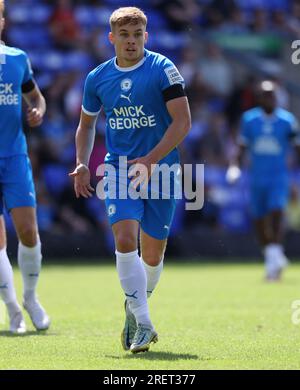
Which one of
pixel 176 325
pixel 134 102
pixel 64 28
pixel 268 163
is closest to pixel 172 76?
pixel 134 102

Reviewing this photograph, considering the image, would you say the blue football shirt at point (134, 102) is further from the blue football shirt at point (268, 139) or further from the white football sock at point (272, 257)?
the blue football shirt at point (268, 139)

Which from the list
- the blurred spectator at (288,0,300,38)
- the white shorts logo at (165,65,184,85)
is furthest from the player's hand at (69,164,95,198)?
the blurred spectator at (288,0,300,38)

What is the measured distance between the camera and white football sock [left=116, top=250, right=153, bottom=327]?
7148 mm

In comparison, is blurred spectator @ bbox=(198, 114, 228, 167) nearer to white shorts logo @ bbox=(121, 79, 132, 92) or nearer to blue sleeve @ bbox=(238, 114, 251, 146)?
blue sleeve @ bbox=(238, 114, 251, 146)

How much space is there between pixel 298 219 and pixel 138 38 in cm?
1169

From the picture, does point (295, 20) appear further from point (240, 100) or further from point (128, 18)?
point (128, 18)

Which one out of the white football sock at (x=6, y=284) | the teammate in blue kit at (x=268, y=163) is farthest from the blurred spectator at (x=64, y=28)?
the white football sock at (x=6, y=284)

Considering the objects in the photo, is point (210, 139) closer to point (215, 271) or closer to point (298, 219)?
point (298, 219)

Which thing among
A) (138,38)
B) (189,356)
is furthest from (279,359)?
(138,38)

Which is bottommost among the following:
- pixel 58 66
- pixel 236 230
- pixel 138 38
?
pixel 236 230

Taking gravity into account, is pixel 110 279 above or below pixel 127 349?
below

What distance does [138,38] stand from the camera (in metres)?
7.26

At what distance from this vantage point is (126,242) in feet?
23.3
